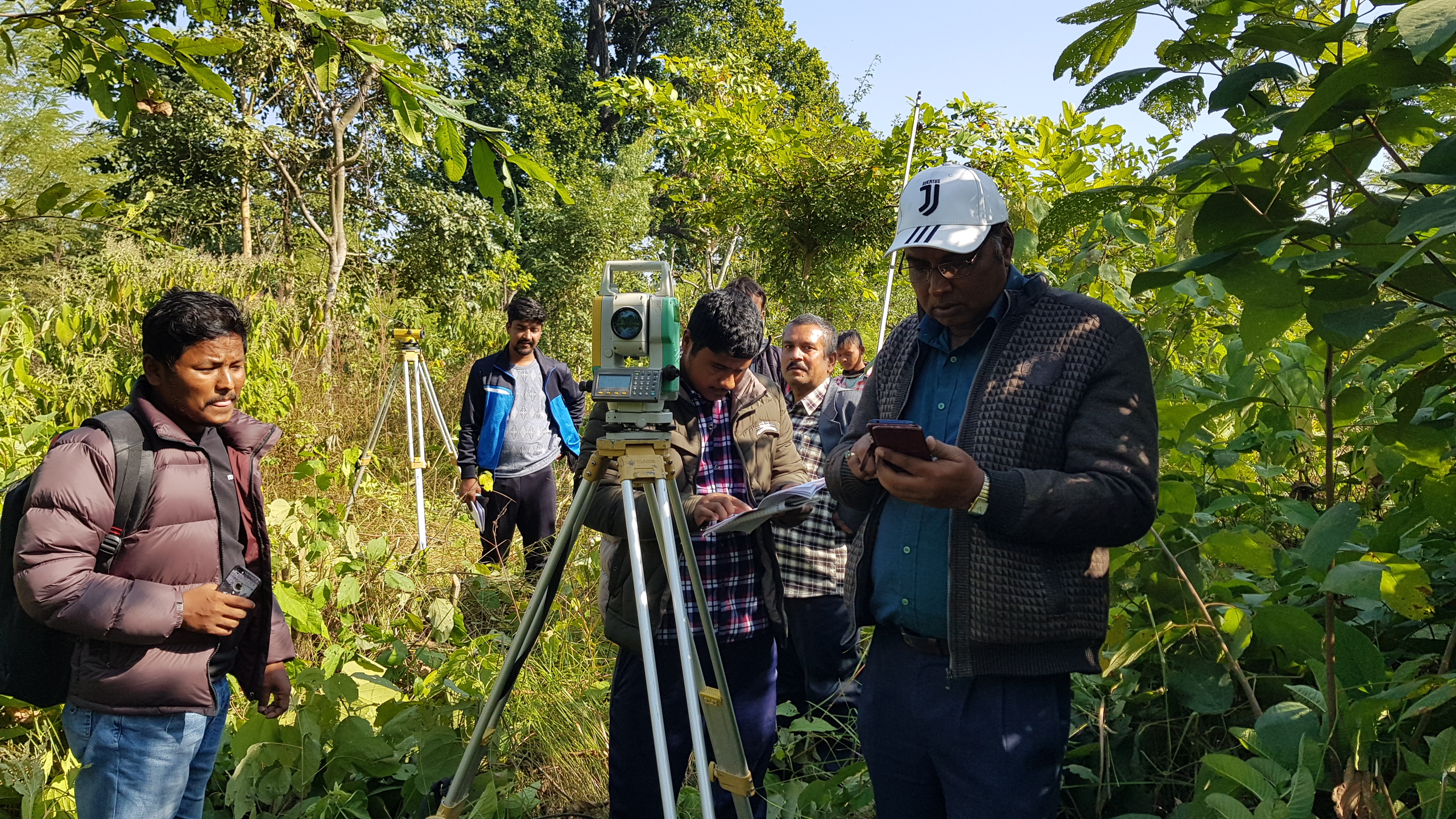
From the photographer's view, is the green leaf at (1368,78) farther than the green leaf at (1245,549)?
No

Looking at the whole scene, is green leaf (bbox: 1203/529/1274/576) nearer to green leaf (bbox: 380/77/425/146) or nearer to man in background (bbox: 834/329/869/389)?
green leaf (bbox: 380/77/425/146)

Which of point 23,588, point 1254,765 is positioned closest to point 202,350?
point 23,588

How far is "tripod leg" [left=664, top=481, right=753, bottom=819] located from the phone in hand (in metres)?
0.58

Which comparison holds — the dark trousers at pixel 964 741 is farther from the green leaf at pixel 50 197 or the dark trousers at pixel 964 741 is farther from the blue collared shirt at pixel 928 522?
the green leaf at pixel 50 197

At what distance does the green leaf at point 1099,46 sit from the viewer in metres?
1.39

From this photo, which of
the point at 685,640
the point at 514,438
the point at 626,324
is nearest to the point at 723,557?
the point at 685,640

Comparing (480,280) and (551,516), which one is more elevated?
(480,280)

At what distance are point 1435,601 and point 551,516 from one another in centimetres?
401

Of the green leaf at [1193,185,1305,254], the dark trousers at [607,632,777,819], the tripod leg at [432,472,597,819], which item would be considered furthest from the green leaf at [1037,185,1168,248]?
the dark trousers at [607,632,777,819]

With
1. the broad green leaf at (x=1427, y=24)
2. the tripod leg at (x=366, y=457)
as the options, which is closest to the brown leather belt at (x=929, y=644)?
the broad green leaf at (x=1427, y=24)

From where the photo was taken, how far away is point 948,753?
5.27ft

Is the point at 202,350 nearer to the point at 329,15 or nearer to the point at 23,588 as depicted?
the point at 23,588

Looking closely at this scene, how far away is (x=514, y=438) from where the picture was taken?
16.2 ft

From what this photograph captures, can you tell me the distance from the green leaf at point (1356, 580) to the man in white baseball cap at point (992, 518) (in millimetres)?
311
